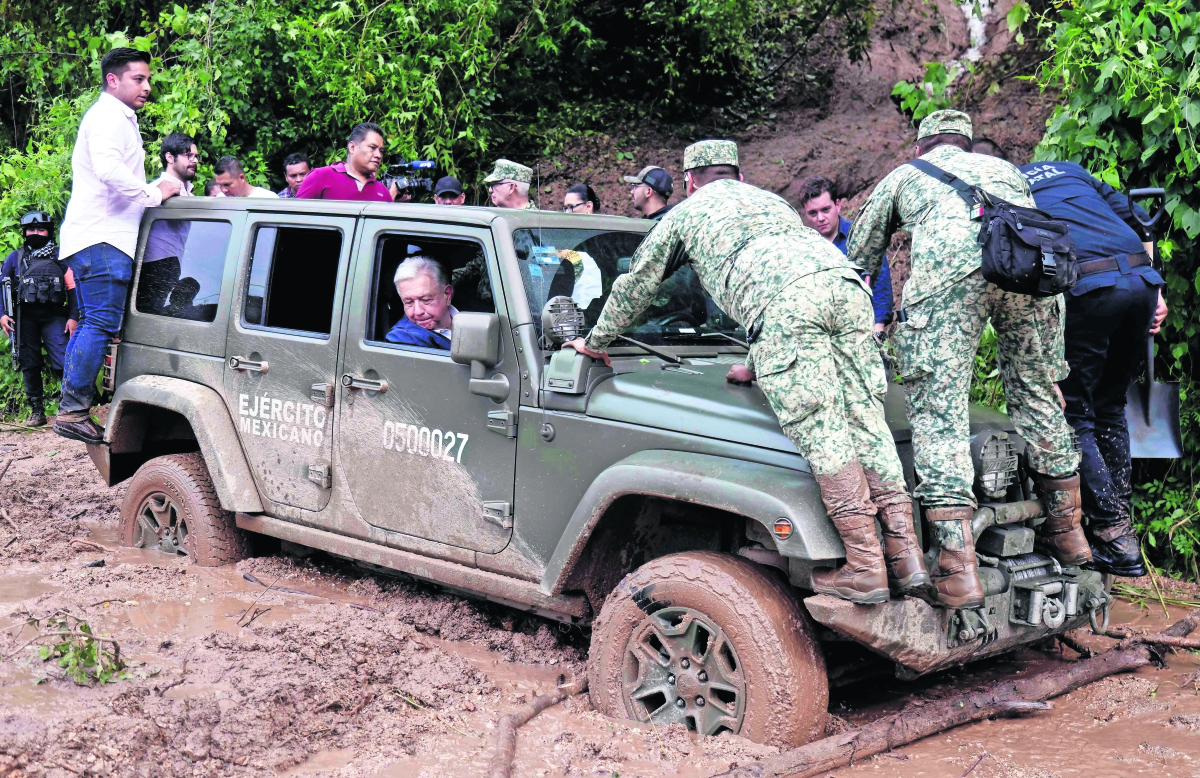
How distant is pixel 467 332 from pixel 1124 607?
3456 millimetres

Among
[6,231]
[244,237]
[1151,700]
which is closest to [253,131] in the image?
[6,231]

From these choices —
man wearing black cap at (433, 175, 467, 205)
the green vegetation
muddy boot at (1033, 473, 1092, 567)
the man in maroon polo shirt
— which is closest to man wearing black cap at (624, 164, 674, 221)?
the man in maroon polo shirt

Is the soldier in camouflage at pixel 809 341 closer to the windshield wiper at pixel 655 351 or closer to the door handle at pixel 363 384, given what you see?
the windshield wiper at pixel 655 351

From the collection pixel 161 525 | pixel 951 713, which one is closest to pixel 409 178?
pixel 161 525

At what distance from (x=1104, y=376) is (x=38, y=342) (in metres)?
8.45

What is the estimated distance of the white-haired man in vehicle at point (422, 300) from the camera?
4355mm

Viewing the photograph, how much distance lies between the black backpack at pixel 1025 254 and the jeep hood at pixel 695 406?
60 centimetres

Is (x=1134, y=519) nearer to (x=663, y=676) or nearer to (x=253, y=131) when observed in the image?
(x=663, y=676)

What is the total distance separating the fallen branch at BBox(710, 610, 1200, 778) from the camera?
323cm

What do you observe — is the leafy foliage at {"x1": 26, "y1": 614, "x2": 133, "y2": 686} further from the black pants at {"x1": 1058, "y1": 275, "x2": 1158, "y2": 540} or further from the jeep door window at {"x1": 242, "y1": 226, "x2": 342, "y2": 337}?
the black pants at {"x1": 1058, "y1": 275, "x2": 1158, "y2": 540}

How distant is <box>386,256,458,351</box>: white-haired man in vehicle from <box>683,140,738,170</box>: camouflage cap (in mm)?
1071

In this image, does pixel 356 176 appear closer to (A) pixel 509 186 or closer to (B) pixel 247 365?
(A) pixel 509 186

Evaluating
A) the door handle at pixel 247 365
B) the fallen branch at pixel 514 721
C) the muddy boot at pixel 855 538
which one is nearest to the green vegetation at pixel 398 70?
the door handle at pixel 247 365

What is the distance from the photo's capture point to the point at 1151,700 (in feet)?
13.0
